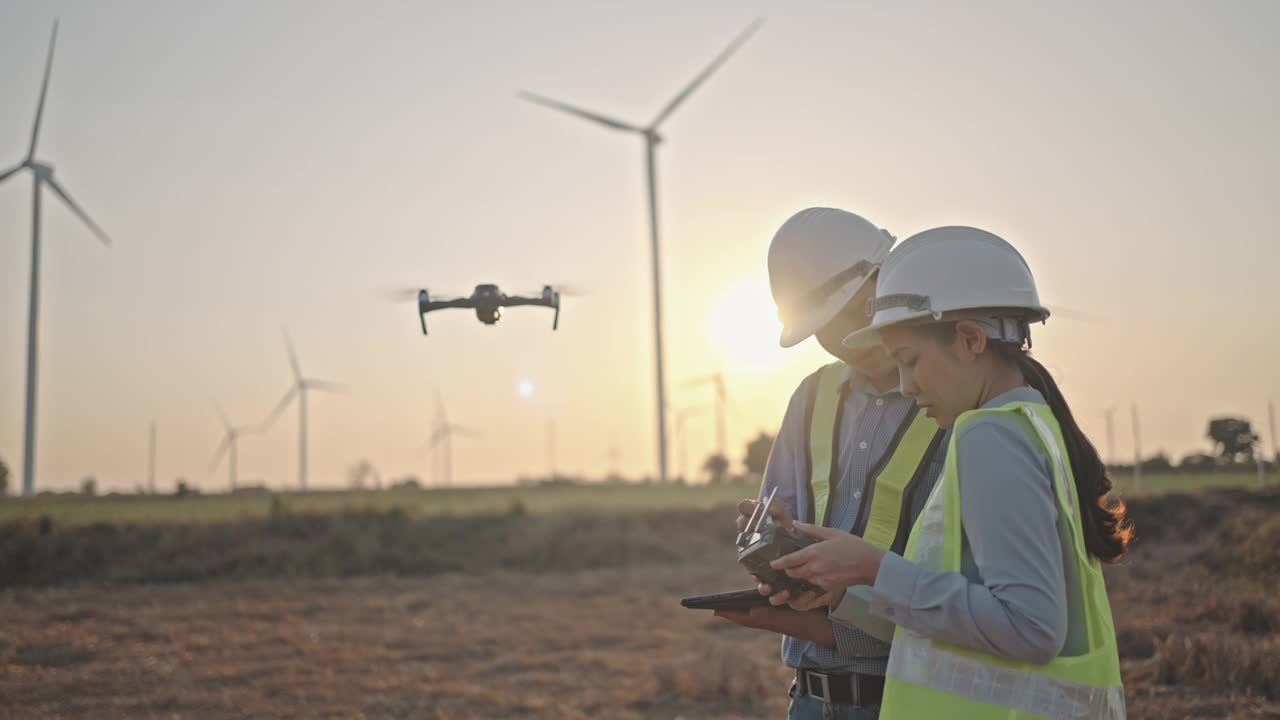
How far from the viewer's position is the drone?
163 inches

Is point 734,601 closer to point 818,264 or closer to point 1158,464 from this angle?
point 818,264

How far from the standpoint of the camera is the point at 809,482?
3709 mm

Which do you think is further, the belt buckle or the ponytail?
the belt buckle

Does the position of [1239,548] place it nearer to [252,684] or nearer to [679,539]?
[679,539]

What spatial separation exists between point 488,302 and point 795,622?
1.50m

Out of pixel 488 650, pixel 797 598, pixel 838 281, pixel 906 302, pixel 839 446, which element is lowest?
pixel 488 650

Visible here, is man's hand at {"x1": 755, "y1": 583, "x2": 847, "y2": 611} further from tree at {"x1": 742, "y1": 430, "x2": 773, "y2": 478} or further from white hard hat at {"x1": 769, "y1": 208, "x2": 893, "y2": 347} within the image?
tree at {"x1": 742, "y1": 430, "x2": 773, "y2": 478}

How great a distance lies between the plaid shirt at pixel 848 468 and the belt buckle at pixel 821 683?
21 mm

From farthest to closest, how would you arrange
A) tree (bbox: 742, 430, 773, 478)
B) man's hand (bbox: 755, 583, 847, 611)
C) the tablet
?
tree (bbox: 742, 430, 773, 478) → the tablet → man's hand (bbox: 755, 583, 847, 611)

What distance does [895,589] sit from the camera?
258 cm

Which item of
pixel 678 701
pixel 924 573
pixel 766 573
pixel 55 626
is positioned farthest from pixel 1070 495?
pixel 55 626

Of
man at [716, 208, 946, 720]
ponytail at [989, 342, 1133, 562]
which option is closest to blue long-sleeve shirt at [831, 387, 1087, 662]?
ponytail at [989, 342, 1133, 562]

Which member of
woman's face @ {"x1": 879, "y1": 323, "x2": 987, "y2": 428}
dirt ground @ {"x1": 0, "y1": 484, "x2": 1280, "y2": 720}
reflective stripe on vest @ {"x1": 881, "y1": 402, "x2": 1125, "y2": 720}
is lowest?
dirt ground @ {"x1": 0, "y1": 484, "x2": 1280, "y2": 720}

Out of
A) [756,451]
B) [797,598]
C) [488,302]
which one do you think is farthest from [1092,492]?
[756,451]
